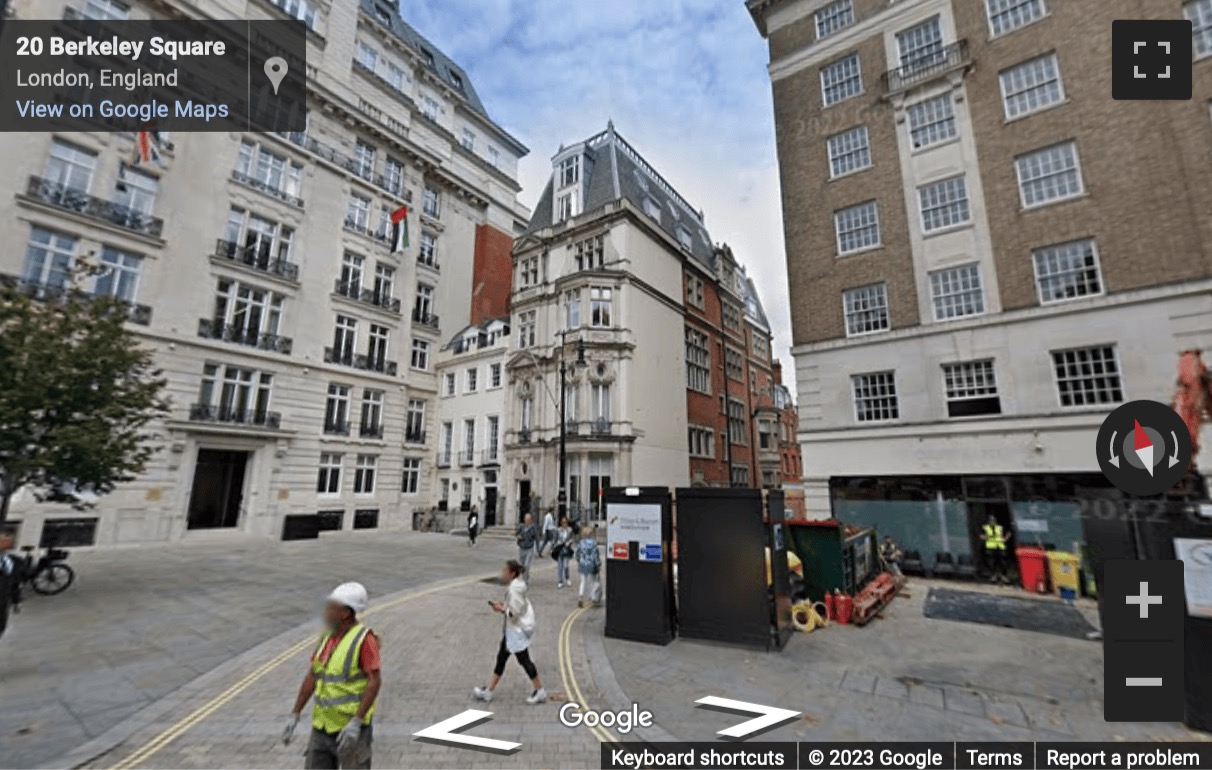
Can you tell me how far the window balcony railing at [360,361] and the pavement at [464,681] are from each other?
18.0 m

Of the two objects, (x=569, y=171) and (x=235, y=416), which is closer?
(x=235, y=416)

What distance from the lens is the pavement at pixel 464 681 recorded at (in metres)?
5.32

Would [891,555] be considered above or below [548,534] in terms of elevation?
below

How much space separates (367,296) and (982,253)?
3002 cm

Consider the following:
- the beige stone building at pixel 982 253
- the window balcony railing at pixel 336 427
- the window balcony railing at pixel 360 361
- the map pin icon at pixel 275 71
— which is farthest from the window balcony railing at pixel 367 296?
the beige stone building at pixel 982 253

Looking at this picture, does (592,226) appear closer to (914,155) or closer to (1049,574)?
(914,155)

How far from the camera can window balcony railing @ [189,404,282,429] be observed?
23031mm

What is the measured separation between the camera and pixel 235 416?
24.4 meters

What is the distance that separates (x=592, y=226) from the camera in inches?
1260

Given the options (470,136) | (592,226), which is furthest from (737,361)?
(470,136)

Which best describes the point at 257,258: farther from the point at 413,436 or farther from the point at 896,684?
the point at 896,684

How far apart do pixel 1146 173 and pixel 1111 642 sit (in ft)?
47.3

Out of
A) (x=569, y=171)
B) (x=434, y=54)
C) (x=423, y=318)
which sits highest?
(x=434, y=54)

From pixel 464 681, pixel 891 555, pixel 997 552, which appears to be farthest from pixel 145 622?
pixel 997 552
